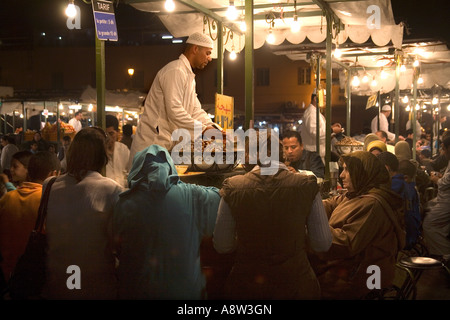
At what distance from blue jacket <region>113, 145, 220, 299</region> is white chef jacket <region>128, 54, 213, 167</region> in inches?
69.9

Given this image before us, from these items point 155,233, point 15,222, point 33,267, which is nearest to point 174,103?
point 15,222

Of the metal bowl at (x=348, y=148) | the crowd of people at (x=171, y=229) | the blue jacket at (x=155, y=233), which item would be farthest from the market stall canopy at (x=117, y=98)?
the blue jacket at (x=155, y=233)

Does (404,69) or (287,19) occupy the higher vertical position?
(287,19)

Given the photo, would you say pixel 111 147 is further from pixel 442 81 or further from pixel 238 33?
pixel 442 81

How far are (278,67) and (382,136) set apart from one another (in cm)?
3402

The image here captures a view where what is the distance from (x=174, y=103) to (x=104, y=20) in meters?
1.02

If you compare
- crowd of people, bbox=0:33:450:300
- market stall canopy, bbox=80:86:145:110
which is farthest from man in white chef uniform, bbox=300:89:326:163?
market stall canopy, bbox=80:86:145:110

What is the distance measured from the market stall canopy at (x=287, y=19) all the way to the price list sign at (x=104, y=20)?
222 cm

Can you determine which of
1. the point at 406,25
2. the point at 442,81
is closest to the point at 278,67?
the point at 442,81

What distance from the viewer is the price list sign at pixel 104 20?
14.9ft

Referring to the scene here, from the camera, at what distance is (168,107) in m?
5.00

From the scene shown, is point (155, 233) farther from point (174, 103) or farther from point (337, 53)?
point (337, 53)

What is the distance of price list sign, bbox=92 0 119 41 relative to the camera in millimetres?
4535

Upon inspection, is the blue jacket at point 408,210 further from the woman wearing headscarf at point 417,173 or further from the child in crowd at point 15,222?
the child in crowd at point 15,222
